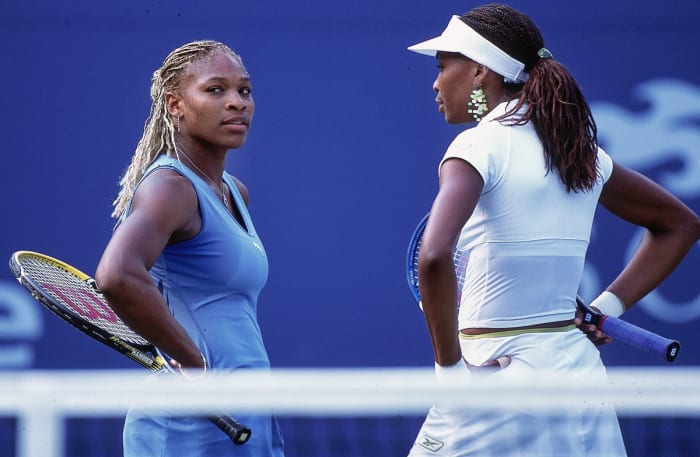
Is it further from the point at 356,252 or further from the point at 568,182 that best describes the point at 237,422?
the point at 356,252

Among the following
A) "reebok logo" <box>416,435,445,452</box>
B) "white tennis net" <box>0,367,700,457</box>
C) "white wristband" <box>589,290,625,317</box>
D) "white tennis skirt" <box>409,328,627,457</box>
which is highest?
"white wristband" <box>589,290,625,317</box>

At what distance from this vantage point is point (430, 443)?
2.40 meters

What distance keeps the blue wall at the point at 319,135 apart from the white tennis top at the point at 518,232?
178 cm

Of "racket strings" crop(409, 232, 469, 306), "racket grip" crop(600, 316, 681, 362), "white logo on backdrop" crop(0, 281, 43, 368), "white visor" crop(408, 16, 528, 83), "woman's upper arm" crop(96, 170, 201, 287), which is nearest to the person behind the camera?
"woman's upper arm" crop(96, 170, 201, 287)

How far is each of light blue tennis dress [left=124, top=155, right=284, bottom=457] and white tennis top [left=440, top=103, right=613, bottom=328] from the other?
1.52 ft

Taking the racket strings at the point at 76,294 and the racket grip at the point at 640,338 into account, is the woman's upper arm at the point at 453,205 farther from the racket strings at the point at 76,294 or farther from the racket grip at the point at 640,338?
the racket strings at the point at 76,294

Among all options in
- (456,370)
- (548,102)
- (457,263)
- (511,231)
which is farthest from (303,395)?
(457,263)

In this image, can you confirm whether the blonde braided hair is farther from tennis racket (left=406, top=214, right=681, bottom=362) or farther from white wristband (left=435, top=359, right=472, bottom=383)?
white wristband (left=435, top=359, right=472, bottom=383)

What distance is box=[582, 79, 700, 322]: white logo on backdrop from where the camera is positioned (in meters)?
4.23

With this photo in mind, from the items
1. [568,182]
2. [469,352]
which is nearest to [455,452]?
[469,352]

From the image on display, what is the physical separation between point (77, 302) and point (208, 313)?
1.72ft

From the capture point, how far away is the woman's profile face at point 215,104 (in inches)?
102

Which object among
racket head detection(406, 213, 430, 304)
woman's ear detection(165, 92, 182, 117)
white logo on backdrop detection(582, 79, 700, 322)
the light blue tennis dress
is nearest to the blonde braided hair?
woman's ear detection(165, 92, 182, 117)

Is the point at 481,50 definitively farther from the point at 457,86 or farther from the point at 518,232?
the point at 518,232
